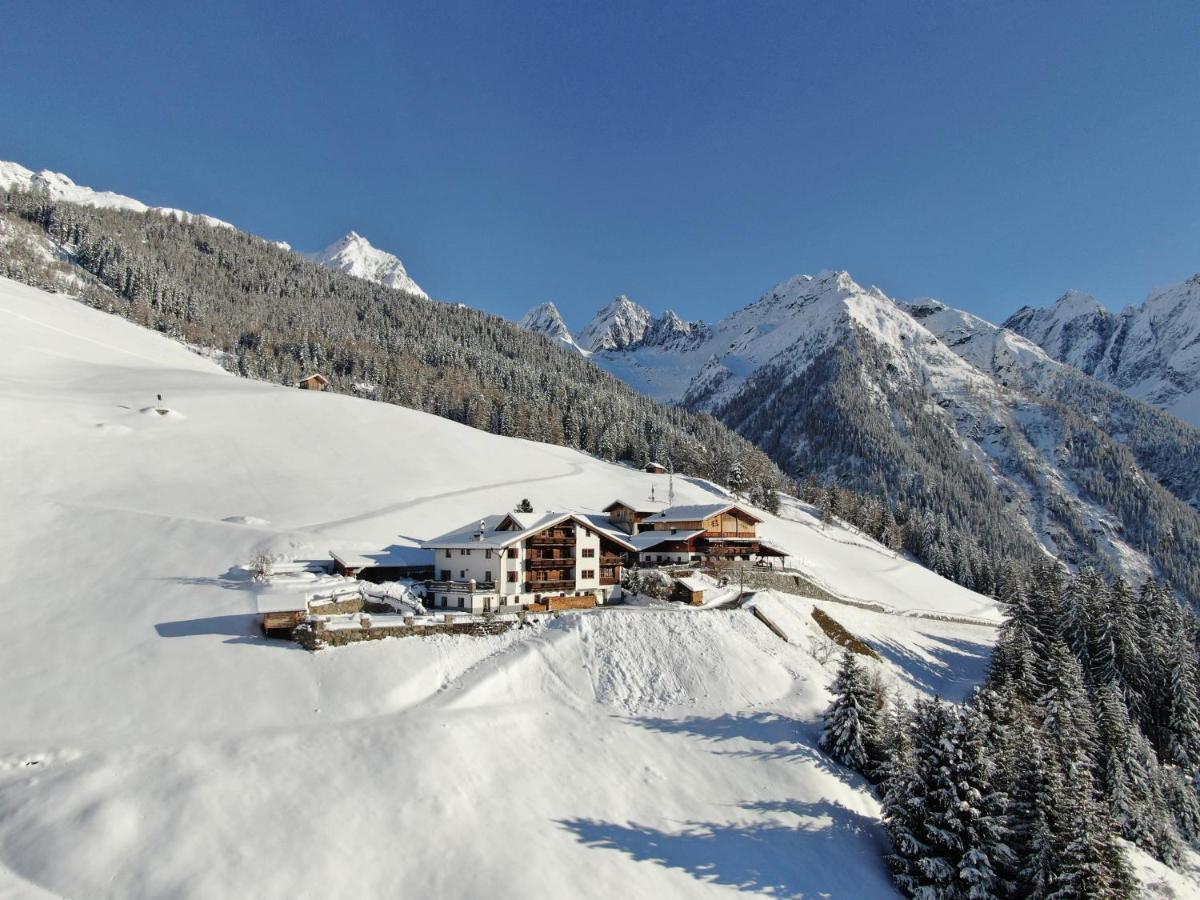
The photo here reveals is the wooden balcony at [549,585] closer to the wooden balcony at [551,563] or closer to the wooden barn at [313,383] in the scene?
the wooden balcony at [551,563]

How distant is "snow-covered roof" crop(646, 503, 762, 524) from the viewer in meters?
61.0

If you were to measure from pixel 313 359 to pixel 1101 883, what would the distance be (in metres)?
158

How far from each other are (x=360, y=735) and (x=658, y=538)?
37.8 metres

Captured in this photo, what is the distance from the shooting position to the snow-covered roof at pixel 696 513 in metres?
61.0

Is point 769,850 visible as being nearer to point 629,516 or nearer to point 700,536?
point 700,536

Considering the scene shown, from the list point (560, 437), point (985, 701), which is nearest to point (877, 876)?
point (985, 701)

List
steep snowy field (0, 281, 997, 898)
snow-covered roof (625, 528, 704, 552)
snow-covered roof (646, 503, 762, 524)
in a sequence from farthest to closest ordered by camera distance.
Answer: snow-covered roof (646, 503, 762, 524) → snow-covered roof (625, 528, 704, 552) → steep snowy field (0, 281, 997, 898)

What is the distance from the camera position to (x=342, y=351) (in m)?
158

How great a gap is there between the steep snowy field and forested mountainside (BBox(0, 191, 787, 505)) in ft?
213

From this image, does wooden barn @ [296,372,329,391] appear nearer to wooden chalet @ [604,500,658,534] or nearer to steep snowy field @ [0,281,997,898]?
steep snowy field @ [0,281,997,898]

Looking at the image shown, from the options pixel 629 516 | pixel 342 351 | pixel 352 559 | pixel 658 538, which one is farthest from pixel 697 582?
pixel 342 351

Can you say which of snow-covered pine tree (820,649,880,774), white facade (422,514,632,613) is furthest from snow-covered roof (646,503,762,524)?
snow-covered pine tree (820,649,880,774)

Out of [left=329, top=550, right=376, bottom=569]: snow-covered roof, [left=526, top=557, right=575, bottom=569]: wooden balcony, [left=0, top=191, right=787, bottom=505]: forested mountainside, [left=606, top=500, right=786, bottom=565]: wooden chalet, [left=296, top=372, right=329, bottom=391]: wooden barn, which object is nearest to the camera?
[left=329, top=550, right=376, bottom=569]: snow-covered roof

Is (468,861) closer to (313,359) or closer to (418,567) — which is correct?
(418,567)
